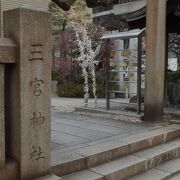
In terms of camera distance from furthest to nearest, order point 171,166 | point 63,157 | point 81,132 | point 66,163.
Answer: point 81,132, point 171,166, point 63,157, point 66,163

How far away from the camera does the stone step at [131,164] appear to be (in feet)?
15.8

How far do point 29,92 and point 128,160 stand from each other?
7.51ft

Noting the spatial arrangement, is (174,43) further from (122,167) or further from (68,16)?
(122,167)

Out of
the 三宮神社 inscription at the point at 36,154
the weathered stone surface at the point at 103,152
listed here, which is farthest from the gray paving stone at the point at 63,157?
the 三宮神社 inscription at the point at 36,154

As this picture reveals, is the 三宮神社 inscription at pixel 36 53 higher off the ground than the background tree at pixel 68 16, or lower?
lower

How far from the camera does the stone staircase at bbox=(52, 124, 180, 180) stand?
15.8 feet

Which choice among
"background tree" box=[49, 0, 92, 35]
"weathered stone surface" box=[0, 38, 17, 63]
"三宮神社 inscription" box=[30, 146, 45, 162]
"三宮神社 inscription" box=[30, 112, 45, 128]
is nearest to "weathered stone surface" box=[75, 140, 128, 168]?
"三宮神社 inscription" box=[30, 146, 45, 162]

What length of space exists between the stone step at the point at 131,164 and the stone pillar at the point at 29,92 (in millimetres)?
763

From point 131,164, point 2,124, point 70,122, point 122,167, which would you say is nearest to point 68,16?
point 70,122

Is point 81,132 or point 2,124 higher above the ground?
point 2,124

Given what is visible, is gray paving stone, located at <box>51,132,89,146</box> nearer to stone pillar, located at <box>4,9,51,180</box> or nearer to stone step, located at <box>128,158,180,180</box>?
stone step, located at <box>128,158,180,180</box>

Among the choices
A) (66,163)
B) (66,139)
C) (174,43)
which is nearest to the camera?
(66,163)

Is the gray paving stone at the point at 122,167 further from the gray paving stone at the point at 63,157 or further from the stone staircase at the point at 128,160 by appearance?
the gray paving stone at the point at 63,157

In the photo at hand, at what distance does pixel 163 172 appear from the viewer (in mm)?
5574
